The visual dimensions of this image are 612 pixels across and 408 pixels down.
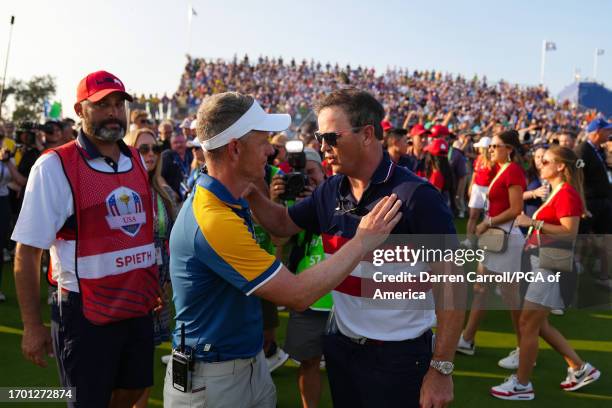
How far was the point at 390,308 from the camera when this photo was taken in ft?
7.53

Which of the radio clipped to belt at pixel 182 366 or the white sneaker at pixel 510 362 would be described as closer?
the radio clipped to belt at pixel 182 366

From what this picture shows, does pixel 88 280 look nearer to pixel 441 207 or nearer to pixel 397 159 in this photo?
pixel 441 207

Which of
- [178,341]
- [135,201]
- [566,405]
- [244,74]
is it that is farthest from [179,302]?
[244,74]

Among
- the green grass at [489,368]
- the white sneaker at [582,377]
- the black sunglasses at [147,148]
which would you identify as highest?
the black sunglasses at [147,148]

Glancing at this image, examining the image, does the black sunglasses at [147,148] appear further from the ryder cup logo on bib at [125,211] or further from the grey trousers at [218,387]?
the grey trousers at [218,387]

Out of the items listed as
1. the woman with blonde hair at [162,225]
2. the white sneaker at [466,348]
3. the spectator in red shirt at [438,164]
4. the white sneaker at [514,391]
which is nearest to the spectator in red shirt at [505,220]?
the white sneaker at [466,348]

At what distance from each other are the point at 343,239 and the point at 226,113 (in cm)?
77

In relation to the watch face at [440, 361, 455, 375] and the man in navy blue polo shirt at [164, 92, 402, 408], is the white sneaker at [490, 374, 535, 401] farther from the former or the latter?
the man in navy blue polo shirt at [164, 92, 402, 408]

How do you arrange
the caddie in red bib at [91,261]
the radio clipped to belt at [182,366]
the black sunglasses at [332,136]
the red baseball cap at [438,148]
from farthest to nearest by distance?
the red baseball cap at [438,148] → the caddie in red bib at [91,261] → the black sunglasses at [332,136] → the radio clipped to belt at [182,366]

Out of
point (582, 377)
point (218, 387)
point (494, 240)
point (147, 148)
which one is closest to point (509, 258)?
point (494, 240)

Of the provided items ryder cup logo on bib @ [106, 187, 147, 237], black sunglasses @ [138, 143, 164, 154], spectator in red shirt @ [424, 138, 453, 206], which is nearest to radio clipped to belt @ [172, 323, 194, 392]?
ryder cup logo on bib @ [106, 187, 147, 237]

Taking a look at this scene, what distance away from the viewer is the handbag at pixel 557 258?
412 cm

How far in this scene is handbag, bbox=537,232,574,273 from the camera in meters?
4.12

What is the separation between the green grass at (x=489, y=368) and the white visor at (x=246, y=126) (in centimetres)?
279
